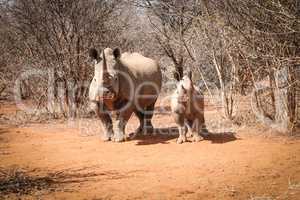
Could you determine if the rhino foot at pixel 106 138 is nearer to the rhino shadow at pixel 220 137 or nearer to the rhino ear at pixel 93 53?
the rhino ear at pixel 93 53

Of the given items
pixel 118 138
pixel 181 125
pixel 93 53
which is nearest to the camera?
pixel 181 125

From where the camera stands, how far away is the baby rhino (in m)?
9.30

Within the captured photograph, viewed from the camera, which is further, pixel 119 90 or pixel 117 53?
pixel 117 53

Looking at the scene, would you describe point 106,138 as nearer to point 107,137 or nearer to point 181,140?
point 107,137

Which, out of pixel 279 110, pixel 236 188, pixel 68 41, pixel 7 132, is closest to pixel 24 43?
pixel 68 41

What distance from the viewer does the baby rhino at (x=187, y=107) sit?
930cm

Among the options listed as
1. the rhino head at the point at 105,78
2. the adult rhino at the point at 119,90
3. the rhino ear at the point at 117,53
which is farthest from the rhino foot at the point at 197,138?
the rhino ear at the point at 117,53

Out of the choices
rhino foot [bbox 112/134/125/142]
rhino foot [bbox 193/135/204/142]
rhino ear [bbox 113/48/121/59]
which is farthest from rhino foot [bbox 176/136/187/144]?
rhino ear [bbox 113/48/121/59]

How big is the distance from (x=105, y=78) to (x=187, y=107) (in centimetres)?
178

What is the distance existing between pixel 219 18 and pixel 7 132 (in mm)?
5885

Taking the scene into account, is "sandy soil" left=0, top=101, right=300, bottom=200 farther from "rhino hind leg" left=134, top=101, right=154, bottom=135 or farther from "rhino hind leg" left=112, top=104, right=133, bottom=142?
"rhino hind leg" left=134, top=101, right=154, bottom=135

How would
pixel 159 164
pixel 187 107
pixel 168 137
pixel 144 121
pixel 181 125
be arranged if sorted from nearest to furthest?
pixel 159 164 → pixel 187 107 → pixel 181 125 → pixel 168 137 → pixel 144 121

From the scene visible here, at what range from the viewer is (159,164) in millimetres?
7484

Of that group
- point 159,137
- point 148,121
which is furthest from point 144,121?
point 159,137
